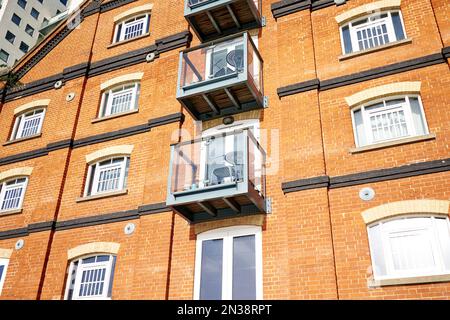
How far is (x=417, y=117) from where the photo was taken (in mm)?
9586

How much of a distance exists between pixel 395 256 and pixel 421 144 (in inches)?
98.3

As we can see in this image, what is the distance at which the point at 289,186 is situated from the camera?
9.77 m

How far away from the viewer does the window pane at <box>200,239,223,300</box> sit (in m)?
9.54

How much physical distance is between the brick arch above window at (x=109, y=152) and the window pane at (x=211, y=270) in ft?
13.1

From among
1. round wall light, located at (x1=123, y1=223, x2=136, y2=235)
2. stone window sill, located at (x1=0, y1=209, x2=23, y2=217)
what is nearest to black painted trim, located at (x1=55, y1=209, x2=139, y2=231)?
round wall light, located at (x1=123, y1=223, x2=136, y2=235)

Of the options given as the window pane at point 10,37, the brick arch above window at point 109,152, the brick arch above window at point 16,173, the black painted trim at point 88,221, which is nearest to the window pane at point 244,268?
the black painted trim at point 88,221

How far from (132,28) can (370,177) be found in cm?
1056

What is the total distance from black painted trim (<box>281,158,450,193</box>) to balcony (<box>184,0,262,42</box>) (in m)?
5.59

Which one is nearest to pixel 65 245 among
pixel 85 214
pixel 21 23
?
pixel 85 214

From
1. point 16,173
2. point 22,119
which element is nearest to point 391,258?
point 16,173

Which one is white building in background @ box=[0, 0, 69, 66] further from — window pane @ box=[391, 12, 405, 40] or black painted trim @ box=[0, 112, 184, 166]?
window pane @ box=[391, 12, 405, 40]

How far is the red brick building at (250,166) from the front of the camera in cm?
874

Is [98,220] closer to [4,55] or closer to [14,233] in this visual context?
→ [14,233]

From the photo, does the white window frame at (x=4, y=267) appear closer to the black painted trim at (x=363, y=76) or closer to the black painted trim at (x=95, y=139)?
the black painted trim at (x=95, y=139)
